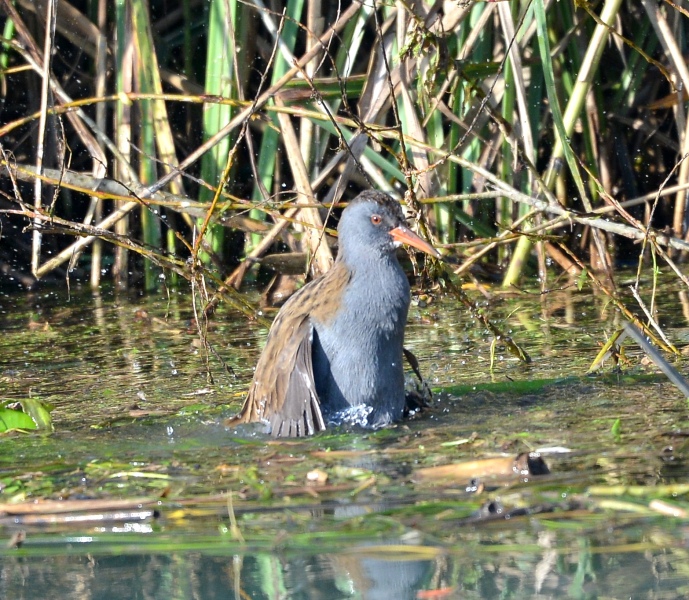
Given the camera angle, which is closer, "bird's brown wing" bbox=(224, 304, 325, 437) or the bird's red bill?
"bird's brown wing" bbox=(224, 304, 325, 437)

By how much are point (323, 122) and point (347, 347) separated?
2.02 metres

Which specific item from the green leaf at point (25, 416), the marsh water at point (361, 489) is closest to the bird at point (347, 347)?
the marsh water at point (361, 489)

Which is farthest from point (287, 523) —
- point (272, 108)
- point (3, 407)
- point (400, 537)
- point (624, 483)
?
point (272, 108)

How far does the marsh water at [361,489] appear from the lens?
2336 mm

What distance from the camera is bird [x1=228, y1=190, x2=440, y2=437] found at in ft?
12.1

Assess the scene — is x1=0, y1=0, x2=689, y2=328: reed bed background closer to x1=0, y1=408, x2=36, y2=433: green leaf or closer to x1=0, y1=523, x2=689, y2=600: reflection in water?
x1=0, y1=408, x2=36, y2=433: green leaf

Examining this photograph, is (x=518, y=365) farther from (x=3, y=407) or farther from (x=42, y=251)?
(x=42, y=251)

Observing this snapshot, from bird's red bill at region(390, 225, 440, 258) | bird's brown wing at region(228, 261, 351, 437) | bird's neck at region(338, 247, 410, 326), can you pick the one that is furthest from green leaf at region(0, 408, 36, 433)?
bird's red bill at region(390, 225, 440, 258)

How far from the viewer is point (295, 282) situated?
618 centimetres

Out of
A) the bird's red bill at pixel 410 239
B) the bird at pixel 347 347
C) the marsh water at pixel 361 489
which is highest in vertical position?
the bird's red bill at pixel 410 239

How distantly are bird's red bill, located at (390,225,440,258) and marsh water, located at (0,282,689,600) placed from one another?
1.73ft

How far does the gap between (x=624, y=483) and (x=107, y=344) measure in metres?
3.03

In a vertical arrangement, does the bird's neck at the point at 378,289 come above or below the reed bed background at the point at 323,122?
below

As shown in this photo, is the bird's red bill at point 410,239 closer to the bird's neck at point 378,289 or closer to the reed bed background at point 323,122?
the bird's neck at point 378,289
